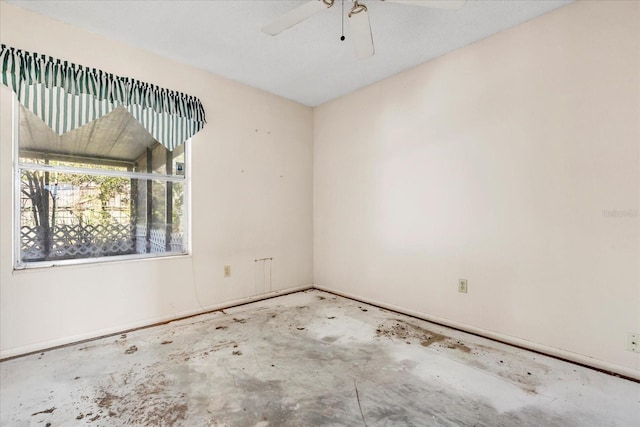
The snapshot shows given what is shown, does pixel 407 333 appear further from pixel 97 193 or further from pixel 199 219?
pixel 97 193

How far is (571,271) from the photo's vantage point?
2092 mm

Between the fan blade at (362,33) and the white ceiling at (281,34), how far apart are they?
0.45 meters

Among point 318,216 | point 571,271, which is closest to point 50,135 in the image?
point 318,216

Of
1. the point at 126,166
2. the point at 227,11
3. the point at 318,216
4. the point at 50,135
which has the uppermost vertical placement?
the point at 227,11

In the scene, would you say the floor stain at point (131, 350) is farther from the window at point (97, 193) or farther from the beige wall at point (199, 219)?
the window at point (97, 193)

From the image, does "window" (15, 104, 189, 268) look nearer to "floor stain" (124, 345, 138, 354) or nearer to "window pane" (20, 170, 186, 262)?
"window pane" (20, 170, 186, 262)

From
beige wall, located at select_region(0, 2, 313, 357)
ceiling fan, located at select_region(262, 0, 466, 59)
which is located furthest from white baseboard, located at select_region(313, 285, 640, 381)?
ceiling fan, located at select_region(262, 0, 466, 59)

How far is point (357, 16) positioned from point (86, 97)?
2202 millimetres

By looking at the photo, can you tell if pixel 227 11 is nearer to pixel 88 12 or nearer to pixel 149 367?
pixel 88 12

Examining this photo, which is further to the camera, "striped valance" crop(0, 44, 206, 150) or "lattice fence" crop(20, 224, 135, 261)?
"lattice fence" crop(20, 224, 135, 261)

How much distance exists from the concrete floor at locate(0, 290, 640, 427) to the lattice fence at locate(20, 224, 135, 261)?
2.36 feet

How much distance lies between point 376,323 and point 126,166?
2694 millimetres

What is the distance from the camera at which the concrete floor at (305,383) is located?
153 cm

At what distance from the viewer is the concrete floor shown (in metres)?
1.53
